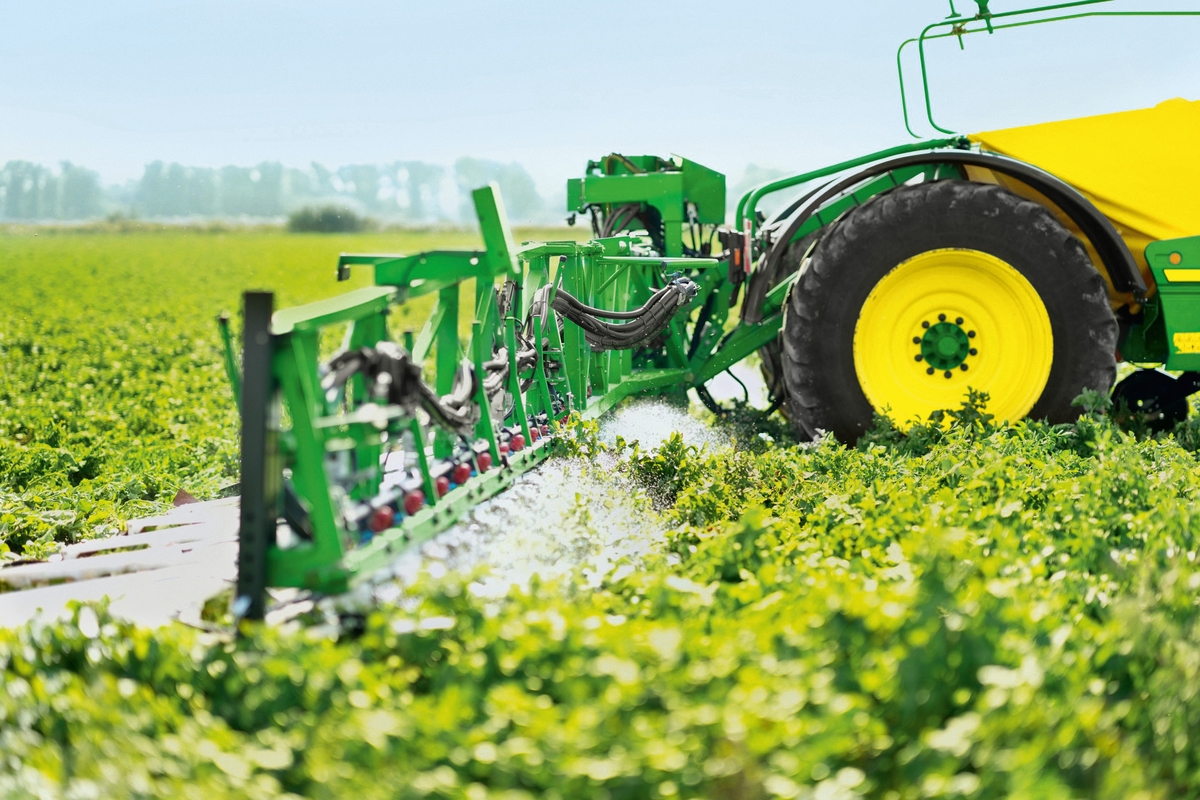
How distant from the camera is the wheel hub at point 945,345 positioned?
227 inches

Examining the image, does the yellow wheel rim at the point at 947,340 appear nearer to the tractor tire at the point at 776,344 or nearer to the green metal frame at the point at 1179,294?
the green metal frame at the point at 1179,294

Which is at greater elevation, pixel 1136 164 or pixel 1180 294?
pixel 1136 164

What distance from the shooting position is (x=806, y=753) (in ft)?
7.39

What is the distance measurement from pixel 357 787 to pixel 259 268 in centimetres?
4350

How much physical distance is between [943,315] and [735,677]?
12.1ft

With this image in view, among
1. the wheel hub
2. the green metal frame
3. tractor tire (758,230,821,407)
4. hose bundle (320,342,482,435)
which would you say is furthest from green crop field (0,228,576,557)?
the green metal frame

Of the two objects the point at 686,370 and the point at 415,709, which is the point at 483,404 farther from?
the point at 686,370

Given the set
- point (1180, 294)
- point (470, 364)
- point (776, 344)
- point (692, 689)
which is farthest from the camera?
point (776, 344)

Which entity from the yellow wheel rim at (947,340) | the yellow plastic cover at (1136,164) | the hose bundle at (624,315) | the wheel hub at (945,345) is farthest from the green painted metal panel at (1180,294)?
the hose bundle at (624,315)

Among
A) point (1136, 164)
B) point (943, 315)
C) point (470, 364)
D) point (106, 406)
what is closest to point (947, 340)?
point (943, 315)

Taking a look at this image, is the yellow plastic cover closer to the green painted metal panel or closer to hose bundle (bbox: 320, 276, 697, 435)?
the green painted metal panel

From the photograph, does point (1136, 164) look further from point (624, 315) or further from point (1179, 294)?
point (624, 315)

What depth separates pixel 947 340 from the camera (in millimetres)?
5754

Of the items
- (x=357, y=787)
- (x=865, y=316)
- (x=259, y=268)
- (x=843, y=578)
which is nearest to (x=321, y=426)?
(x=357, y=787)
